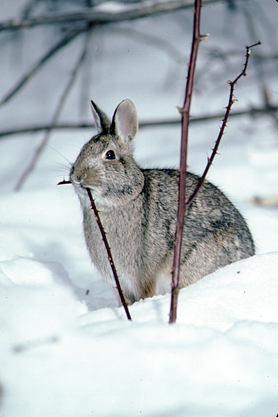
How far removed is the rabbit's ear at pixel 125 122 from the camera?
271cm

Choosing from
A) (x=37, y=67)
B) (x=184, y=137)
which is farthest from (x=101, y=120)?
(x=37, y=67)

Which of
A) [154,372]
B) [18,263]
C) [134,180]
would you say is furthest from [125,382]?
[18,263]

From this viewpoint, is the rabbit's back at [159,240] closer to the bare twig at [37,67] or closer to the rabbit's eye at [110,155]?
the rabbit's eye at [110,155]

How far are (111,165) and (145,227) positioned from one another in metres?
0.42

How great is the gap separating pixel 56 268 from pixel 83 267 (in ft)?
0.82

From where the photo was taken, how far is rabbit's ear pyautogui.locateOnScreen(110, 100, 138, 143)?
107 inches

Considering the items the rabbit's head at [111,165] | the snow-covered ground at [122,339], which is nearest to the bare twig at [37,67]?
the snow-covered ground at [122,339]

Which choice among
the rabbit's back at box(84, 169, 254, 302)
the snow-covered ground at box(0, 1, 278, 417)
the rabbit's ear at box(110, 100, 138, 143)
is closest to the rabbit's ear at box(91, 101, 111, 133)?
the rabbit's ear at box(110, 100, 138, 143)

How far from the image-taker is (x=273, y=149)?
5.16 meters

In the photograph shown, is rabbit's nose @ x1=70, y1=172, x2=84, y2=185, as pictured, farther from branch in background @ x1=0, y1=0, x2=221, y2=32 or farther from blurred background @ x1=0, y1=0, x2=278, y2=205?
branch in background @ x1=0, y1=0, x2=221, y2=32

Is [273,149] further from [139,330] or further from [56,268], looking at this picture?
[139,330]

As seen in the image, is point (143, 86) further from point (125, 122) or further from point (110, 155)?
point (110, 155)

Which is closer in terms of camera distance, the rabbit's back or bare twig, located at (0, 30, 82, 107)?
the rabbit's back

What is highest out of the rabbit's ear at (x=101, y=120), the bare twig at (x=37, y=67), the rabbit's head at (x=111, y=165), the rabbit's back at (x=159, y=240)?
the bare twig at (x=37, y=67)
